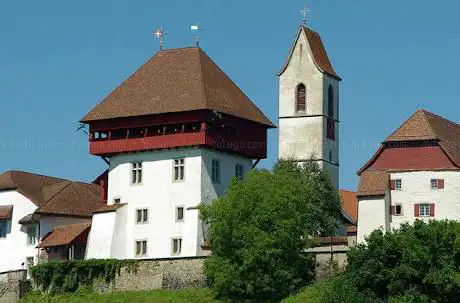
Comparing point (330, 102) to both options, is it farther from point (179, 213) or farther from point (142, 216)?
point (142, 216)

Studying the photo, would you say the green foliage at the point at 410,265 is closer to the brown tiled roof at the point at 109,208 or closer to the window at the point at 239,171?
the window at the point at 239,171

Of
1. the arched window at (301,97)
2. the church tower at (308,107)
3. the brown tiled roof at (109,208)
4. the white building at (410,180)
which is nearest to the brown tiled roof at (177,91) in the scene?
the church tower at (308,107)

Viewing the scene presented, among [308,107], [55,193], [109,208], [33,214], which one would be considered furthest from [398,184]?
[33,214]

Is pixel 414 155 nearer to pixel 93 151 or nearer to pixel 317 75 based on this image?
pixel 317 75

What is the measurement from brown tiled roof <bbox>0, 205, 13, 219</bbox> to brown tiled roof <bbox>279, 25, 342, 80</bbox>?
2112 centimetres

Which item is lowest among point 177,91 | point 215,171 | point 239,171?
point 215,171

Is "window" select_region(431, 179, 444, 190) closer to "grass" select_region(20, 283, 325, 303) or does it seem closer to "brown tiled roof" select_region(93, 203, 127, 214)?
"grass" select_region(20, 283, 325, 303)

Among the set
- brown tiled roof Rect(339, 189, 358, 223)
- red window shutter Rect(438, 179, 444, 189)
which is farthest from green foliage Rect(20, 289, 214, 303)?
brown tiled roof Rect(339, 189, 358, 223)

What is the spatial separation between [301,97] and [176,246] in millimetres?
14786

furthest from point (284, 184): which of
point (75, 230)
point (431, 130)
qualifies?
point (75, 230)

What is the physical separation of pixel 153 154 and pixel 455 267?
80.9ft

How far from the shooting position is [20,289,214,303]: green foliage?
88.4 metres

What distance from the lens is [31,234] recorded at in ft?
337

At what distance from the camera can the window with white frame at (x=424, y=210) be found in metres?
92.6
